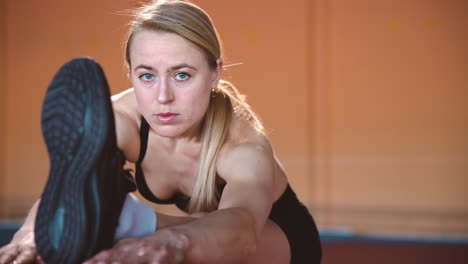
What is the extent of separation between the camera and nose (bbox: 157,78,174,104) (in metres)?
1.57

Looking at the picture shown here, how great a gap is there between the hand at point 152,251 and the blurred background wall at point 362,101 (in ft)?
14.2

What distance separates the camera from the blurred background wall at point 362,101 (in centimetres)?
559

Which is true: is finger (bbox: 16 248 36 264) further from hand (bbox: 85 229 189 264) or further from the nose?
the nose

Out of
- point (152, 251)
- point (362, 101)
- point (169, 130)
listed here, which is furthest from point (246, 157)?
point (362, 101)

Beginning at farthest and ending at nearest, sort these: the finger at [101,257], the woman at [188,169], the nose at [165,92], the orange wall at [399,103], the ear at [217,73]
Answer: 1. the orange wall at [399,103]
2. the ear at [217,73]
3. the nose at [165,92]
4. the woman at [188,169]
5. the finger at [101,257]

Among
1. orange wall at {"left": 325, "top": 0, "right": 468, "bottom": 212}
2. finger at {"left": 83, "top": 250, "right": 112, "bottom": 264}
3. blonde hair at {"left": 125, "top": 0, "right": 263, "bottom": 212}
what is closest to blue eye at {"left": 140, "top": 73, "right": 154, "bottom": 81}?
blonde hair at {"left": 125, "top": 0, "right": 263, "bottom": 212}

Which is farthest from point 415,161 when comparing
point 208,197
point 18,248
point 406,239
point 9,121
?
point 18,248

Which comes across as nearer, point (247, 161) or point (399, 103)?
point (247, 161)

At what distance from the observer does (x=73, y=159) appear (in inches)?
50.1

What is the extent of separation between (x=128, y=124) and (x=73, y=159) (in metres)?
0.54

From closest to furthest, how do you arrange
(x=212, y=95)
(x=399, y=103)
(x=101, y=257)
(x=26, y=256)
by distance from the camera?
(x=101, y=257)
(x=26, y=256)
(x=212, y=95)
(x=399, y=103)

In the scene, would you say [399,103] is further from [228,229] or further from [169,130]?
[228,229]

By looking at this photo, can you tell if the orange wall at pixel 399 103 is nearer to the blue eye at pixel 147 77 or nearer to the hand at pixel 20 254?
Answer: the blue eye at pixel 147 77

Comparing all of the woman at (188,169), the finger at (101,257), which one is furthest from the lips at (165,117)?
the finger at (101,257)
